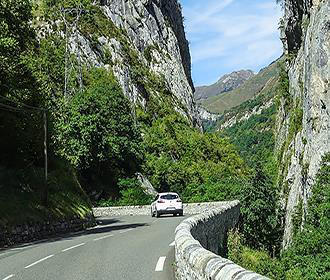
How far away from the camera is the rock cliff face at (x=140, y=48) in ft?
252

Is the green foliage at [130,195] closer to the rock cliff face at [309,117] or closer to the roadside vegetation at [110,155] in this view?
the roadside vegetation at [110,155]

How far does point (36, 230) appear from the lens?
23172mm

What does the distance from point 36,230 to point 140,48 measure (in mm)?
71204

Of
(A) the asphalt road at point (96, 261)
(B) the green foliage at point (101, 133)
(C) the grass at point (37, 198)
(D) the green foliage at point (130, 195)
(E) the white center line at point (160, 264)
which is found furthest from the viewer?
(D) the green foliage at point (130, 195)

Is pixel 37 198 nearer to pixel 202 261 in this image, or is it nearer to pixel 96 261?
pixel 96 261

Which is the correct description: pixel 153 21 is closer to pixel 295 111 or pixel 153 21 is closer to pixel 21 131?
pixel 295 111

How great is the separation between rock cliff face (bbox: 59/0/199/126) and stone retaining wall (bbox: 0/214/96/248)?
47.4m

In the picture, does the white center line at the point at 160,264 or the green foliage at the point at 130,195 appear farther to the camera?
the green foliage at the point at 130,195

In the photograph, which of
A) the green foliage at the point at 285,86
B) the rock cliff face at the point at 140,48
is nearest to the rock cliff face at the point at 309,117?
the green foliage at the point at 285,86

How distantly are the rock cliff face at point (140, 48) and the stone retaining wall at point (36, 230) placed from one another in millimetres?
47422

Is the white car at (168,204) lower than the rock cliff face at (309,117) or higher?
lower

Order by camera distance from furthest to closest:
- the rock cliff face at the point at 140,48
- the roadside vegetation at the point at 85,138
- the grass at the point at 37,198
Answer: the rock cliff face at the point at 140,48 → the roadside vegetation at the point at 85,138 → the grass at the point at 37,198

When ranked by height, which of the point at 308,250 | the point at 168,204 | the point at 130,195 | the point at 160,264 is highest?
the point at 160,264

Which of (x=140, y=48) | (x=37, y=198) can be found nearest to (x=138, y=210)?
(x=37, y=198)
